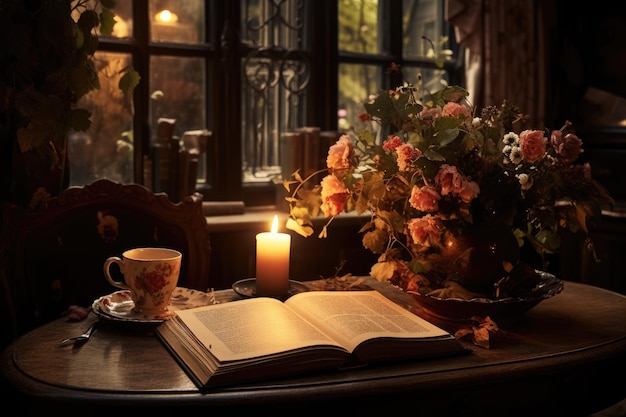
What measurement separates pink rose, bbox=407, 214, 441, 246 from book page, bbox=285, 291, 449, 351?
0.44ft

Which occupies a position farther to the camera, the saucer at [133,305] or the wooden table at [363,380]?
the saucer at [133,305]

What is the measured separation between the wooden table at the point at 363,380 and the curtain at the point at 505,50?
1.74 metres

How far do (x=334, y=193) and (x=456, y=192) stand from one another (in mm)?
254

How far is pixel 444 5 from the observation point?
3.27m

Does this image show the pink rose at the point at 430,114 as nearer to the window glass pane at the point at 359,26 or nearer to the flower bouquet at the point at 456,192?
the flower bouquet at the point at 456,192

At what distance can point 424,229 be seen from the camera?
1.41 m

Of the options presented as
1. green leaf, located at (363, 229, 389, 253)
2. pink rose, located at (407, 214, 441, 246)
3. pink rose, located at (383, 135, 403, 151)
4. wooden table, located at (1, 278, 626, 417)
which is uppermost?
pink rose, located at (383, 135, 403, 151)

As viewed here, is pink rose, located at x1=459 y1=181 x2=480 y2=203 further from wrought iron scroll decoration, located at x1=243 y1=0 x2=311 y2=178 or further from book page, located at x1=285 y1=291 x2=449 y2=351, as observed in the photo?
wrought iron scroll decoration, located at x1=243 y1=0 x2=311 y2=178

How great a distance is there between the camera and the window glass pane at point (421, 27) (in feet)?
10.5

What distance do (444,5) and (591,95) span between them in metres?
0.73

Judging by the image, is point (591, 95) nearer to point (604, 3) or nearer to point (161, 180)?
point (604, 3)

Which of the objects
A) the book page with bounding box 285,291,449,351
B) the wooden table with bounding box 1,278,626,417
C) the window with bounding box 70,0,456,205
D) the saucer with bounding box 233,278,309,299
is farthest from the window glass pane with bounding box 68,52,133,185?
the book page with bounding box 285,291,449,351

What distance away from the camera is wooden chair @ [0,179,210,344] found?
167 centimetres

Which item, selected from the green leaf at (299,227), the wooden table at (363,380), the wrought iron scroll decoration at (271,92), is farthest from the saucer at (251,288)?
the wrought iron scroll decoration at (271,92)
